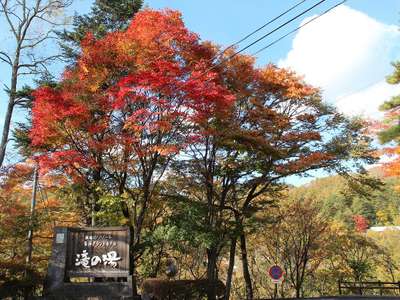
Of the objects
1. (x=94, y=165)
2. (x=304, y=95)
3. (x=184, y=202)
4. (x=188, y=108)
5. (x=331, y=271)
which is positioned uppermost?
(x=304, y=95)

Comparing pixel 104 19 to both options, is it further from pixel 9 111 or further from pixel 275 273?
pixel 275 273

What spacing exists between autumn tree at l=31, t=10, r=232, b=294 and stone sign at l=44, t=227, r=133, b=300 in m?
1.64

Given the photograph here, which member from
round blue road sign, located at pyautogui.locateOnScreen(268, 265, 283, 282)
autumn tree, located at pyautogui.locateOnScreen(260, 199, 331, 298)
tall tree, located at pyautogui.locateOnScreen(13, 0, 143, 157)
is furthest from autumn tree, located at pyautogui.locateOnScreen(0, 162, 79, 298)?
autumn tree, located at pyautogui.locateOnScreen(260, 199, 331, 298)

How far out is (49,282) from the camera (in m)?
11.6

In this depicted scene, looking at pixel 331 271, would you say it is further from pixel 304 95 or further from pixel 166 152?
pixel 166 152

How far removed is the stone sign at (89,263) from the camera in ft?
37.7

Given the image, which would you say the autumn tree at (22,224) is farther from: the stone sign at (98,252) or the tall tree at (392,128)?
the tall tree at (392,128)

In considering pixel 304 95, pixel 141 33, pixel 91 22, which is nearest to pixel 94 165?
pixel 141 33

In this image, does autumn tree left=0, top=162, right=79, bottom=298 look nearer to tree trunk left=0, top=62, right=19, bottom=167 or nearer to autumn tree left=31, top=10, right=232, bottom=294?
tree trunk left=0, top=62, right=19, bottom=167

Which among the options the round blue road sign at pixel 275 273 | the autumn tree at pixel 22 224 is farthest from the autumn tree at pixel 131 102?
the round blue road sign at pixel 275 273

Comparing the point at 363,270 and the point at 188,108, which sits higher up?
the point at 188,108

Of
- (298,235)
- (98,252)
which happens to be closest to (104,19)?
(98,252)

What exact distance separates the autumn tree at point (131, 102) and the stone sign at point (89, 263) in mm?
1636

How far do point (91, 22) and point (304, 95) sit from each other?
10.2 metres
